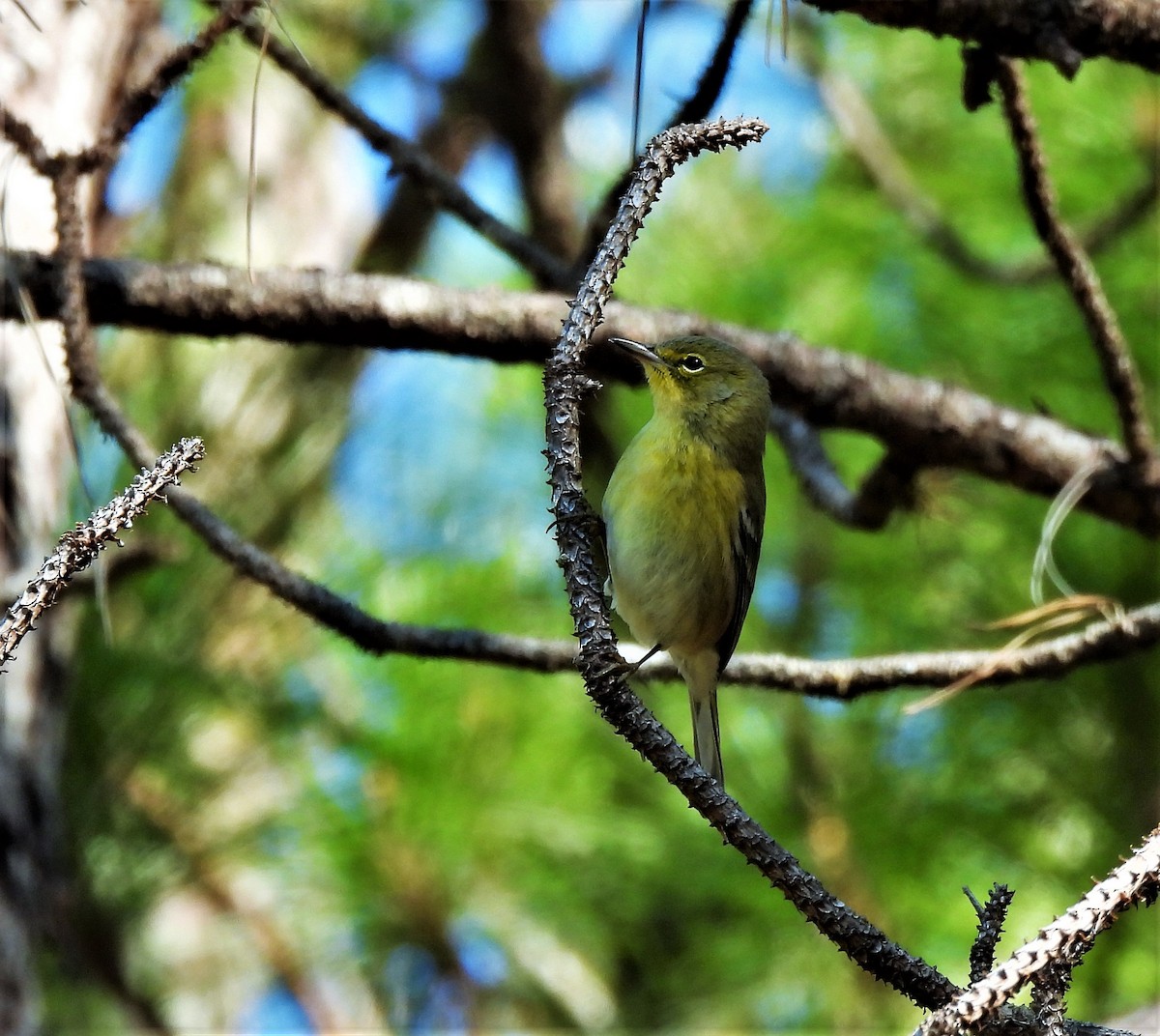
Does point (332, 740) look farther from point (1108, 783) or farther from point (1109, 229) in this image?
point (1109, 229)

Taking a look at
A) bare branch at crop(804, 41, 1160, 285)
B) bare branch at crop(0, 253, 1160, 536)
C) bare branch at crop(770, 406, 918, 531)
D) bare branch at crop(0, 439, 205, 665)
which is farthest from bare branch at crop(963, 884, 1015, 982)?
bare branch at crop(804, 41, 1160, 285)

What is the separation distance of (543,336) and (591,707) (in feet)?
7.23

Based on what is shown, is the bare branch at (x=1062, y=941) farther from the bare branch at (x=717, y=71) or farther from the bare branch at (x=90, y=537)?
the bare branch at (x=717, y=71)

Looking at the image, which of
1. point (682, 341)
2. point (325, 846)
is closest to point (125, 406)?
point (325, 846)

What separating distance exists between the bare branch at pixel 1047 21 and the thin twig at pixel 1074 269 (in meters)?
0.29

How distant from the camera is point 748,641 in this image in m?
4.39

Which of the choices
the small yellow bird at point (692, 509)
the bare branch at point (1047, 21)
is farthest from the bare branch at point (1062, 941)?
the small yellow bird at point (692, 509)

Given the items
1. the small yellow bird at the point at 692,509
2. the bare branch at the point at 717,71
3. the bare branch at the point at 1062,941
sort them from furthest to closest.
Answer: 1. the small yellow bird at the point at 692,509
2. the bare branch at the point at 717,71
3. the bare branch at the point at 1062,941

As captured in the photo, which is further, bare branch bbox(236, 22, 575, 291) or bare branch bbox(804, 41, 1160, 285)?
bare branch bbox(804, 41, 1160, 285)

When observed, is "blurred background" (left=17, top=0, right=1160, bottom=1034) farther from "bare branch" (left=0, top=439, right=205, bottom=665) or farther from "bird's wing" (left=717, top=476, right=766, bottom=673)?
"bare branch" (left=0, top=439, right=205, bottom=665)

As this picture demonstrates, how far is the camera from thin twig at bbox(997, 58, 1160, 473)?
2.71m

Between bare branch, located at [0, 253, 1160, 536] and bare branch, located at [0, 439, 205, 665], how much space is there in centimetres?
116

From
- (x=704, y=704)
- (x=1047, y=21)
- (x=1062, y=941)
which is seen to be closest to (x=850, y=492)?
(x=704, y=704)

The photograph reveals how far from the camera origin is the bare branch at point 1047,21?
224 centimetres
